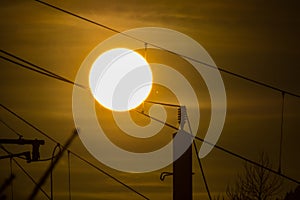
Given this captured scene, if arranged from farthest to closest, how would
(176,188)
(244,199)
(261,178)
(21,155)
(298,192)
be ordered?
(261,178) < (244,199) < (298,192) < (21,155) < (176,188)

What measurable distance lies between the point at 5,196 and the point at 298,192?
35.0 m

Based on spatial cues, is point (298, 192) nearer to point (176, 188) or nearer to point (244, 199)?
point (244, 199)

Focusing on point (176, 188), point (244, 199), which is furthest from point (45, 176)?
point (244, 199)

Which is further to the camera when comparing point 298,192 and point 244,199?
point 244,199

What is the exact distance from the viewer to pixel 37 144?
2941 centimetres

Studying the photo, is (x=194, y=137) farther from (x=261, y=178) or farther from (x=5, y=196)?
(x=261, y=178)

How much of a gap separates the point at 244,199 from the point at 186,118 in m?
28.1

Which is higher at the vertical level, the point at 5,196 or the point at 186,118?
the point at 186,118

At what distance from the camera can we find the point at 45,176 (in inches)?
340

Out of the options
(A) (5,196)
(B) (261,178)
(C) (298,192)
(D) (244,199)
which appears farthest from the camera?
(B) (261,178)

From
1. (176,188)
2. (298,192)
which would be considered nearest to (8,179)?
(176,188)

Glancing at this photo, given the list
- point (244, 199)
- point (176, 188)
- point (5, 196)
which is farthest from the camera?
point (244, 199)

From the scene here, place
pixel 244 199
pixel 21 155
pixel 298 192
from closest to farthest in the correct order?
pixel 21 155
pixel 298 192
pixel 244 199

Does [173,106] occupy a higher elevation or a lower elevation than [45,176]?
higher
